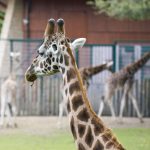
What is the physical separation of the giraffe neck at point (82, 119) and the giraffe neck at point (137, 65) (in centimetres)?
1008

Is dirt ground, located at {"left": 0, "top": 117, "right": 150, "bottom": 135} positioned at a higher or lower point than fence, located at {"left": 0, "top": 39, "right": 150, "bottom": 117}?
lower

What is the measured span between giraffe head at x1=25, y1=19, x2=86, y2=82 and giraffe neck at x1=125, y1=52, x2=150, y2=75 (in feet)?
32.1

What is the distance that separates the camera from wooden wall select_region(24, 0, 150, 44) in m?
20.4

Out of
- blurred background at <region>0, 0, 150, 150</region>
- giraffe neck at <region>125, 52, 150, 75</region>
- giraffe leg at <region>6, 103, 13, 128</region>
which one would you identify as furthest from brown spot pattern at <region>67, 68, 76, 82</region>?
giraffe neck at <region>125, 52, 150, 75</region>

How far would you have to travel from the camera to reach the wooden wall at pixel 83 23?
802 inches

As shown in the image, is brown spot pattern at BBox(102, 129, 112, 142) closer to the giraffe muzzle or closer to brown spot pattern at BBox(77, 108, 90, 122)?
brown spot pattern at BBox(77, 108, 90, 122)

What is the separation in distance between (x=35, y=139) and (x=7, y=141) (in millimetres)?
625

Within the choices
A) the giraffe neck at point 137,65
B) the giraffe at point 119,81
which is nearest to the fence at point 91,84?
the giraffe at point 119,81

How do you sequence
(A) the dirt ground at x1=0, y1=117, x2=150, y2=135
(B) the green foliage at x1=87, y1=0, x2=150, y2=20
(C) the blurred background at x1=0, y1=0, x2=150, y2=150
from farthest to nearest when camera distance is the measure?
(C) the blurred background at x1=0, y1=0, x2=150, y2=150
(B) the green foliage at x1=87, y1=0, x2=150, y2=20
(A) the dirt ground at x1=0, y1=117, x2=150, y2=135

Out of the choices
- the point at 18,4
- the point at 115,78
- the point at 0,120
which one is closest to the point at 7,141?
the point at 0,120

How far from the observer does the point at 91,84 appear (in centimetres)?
1809

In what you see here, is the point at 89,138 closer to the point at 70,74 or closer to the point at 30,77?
the point at 70,74

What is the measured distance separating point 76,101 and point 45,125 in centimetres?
985

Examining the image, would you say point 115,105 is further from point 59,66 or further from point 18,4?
point 59,66
